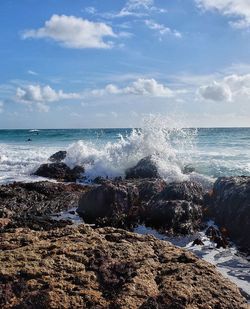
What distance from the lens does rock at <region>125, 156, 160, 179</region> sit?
15720 millimetres

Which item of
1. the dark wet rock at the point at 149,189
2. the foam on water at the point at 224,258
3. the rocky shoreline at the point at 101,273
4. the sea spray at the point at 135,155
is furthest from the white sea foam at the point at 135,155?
the rocky shoreline at the point at 101,273

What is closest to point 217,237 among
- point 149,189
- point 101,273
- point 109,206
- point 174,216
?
point 174,216

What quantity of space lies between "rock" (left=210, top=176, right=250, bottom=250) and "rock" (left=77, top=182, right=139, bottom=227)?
1.76 m

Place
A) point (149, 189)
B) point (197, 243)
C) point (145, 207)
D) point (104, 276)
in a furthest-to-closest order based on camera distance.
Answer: point (149, 189), point (145, 207), point (197, 243), point (104, 276)

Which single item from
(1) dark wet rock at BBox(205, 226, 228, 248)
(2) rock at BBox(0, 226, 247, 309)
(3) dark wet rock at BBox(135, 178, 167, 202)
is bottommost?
(1) dark wet rock at BBox(205, 226, 228, 248)

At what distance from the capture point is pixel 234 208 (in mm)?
8484

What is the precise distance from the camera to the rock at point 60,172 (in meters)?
16.7

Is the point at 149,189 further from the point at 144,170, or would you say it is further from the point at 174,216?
the point at 144,170

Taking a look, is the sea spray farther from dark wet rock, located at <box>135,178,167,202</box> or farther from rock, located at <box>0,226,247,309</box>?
rock, located at <box>0,226,247,309</box>

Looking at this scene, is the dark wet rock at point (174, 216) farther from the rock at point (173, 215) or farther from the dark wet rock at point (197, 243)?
the dark wet rock at point (197, 243)

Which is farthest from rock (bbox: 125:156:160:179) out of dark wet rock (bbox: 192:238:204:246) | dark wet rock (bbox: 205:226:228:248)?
dark wet rock (bbox: 192:238:204:246)

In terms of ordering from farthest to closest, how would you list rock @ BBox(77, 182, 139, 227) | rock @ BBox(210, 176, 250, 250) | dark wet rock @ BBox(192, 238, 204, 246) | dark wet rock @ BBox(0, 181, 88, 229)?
1. dark wet rock @ BBox(0, 181, 88, 229)
2. rock @ BBox(77, 182, 139, 227)
3. rock @ BBox(210, 176, 250, 250)
4. dark wet rock @ BBox(192, 238, 204, 246)

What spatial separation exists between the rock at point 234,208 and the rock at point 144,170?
569cm

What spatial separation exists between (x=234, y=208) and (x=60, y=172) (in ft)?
32.4
